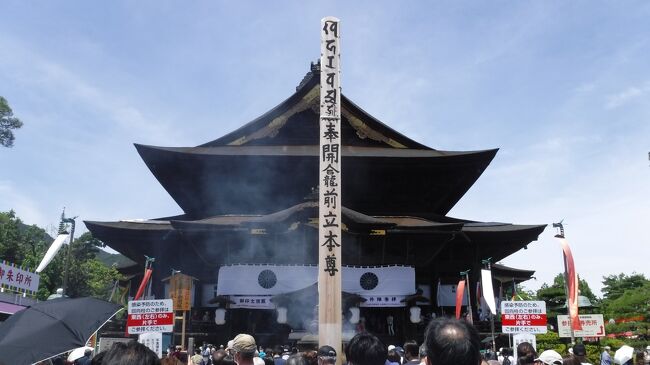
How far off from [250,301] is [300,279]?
134 cm

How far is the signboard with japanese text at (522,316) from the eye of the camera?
8.91 metres

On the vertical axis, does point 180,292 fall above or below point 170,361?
above

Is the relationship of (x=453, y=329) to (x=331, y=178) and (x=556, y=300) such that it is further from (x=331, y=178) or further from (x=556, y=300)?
(x=556, y=300)

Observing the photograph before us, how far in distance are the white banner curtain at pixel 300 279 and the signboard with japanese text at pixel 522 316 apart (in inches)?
163

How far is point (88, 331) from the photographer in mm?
3328

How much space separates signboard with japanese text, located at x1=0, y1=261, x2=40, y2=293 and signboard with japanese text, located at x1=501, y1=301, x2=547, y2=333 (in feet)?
58.2

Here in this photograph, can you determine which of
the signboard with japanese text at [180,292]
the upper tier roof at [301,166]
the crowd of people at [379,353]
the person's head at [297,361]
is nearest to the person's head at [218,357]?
the crowd of people at [379,353]

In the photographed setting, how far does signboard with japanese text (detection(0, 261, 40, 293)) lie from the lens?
19.2 m

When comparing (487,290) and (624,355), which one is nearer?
(624,355)

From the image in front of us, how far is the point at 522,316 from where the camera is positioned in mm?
8969

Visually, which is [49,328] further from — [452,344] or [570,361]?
[570,361]

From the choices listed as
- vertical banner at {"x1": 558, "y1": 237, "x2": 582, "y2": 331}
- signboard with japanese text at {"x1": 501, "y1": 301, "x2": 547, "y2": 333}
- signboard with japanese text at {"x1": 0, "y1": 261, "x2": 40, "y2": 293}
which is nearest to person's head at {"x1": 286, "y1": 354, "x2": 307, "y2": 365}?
signboard with japanese text at {"x1": 501, "y1": 301, "x2": 547, "y2": 333}

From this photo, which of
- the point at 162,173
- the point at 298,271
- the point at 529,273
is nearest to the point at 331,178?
the point at 298,271

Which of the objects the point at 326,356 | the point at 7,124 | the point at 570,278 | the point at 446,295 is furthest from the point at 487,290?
the point at 7,124
